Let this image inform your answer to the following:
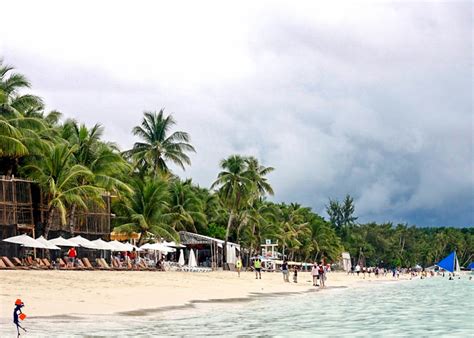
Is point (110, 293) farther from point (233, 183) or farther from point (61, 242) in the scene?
point (233, 183)

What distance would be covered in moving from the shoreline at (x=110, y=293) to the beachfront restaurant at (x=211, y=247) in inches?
797

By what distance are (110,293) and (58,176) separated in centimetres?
1433

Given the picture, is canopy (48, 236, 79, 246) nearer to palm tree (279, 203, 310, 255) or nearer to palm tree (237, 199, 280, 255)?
palm tree (237, 199, 280, 255)

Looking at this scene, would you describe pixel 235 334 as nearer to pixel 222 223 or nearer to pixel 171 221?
pixel 171 221

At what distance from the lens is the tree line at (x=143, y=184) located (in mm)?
37750

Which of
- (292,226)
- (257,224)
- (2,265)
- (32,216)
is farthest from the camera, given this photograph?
(292,226)

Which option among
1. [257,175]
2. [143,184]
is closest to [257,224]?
[257,175]

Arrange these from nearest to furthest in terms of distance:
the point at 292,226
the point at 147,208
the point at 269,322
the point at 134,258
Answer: the point at 269,322
the point at 147,208
the point at 134,258
the point at 292,226

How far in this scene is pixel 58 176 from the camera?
37812mm

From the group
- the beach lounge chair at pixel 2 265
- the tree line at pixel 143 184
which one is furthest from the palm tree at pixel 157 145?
the beach lounge chair at pixel 2 265

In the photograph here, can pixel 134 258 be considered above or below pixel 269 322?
above

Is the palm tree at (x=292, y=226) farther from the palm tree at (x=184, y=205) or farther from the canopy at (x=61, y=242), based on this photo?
the canopy at (x=61, y=242)

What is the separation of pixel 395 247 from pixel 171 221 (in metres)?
83.2

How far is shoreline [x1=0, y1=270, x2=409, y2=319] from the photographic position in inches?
785
